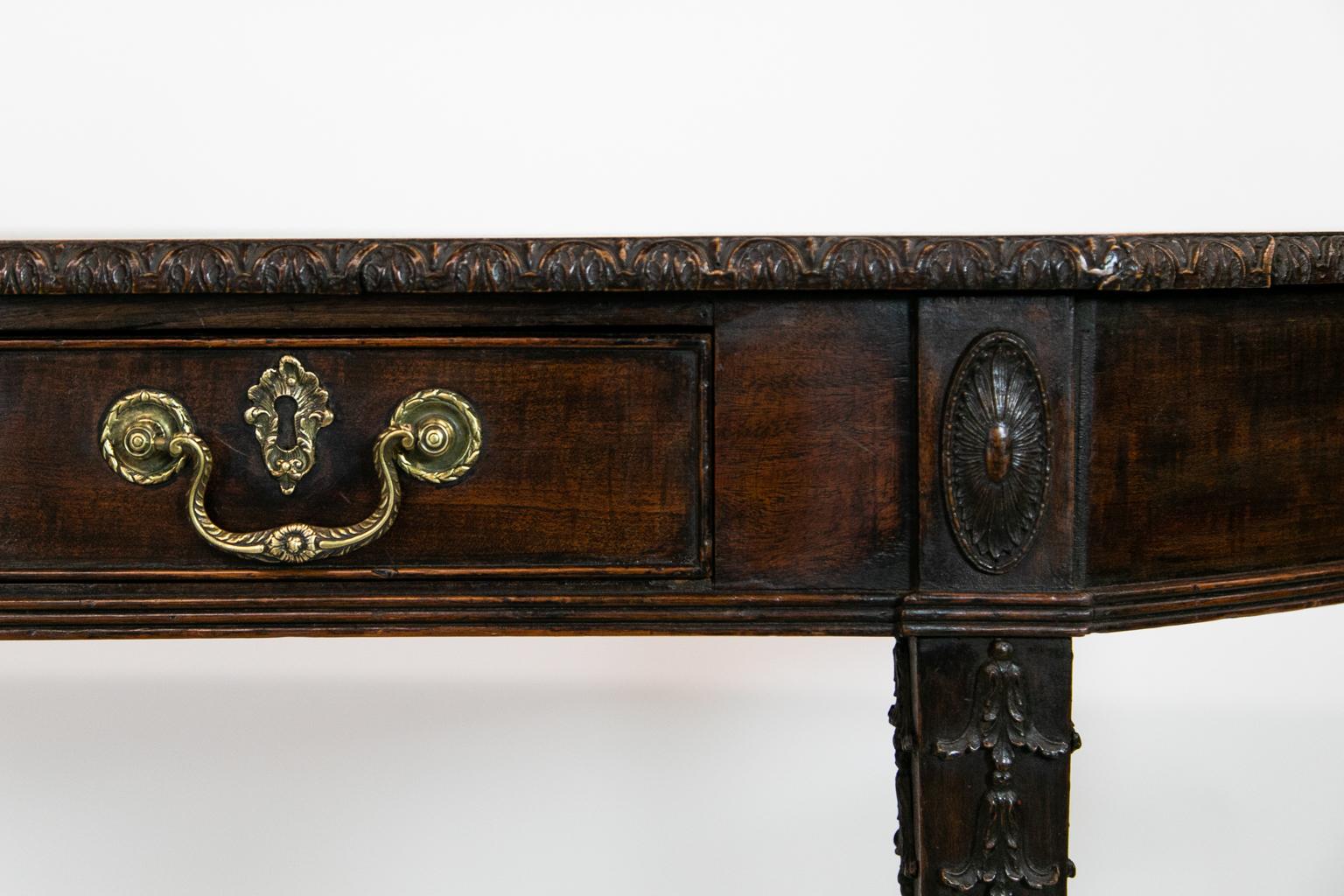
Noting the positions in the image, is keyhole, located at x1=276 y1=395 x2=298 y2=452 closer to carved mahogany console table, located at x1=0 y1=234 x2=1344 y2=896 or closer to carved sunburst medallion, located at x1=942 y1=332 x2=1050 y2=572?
carved mahogany console table, located at x1=0 y1=234 x2=1344 y2=896

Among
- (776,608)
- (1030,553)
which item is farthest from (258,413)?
(1030,553)

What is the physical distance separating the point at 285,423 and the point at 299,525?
0.05 m

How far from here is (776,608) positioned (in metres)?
0.75

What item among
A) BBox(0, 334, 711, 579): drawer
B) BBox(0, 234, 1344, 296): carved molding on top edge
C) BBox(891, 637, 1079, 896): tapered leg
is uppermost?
BBox(0, 234, 1344, 296): carved molding on top edge

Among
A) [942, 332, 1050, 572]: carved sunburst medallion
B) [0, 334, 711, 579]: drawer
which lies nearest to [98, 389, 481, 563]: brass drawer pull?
Result: [0, 334, 711, 579]: drawer

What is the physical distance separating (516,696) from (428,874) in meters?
0.22

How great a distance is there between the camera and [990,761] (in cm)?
75

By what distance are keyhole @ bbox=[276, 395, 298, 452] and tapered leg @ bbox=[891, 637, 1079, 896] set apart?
1.04ft

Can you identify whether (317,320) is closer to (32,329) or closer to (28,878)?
(32,329)

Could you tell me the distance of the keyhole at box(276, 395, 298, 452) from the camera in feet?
2.46

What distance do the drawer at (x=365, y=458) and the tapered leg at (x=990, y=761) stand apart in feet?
0.44

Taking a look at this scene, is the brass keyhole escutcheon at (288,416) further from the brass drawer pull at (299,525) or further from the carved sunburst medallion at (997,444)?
the carved sunburst medallion at (997,444)

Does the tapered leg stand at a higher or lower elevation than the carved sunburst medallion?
lower

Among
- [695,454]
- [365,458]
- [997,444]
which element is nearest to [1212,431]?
[997,444]
